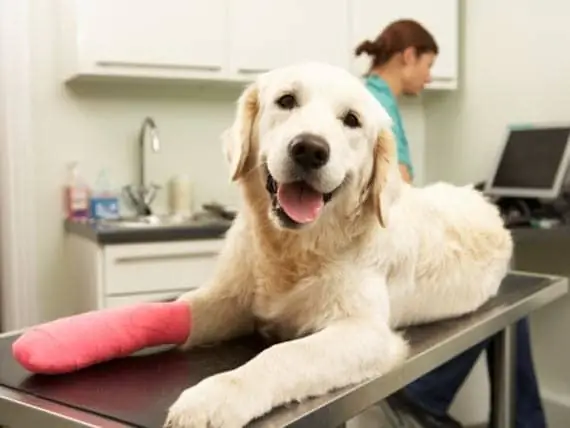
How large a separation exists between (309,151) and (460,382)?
5.31 ft

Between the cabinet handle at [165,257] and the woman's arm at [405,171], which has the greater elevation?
the woman's arm at [405,171]

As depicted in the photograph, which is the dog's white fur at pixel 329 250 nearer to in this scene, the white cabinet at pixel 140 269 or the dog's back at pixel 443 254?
the dog's back at pixel 443 254

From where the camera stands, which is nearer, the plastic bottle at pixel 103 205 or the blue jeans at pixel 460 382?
the blue jeans at pixel 460 382

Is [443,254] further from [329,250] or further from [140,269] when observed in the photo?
[140,269]

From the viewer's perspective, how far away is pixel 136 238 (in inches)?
98.7

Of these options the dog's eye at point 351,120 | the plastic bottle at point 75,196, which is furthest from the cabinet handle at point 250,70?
the dog's eye at point 351,120

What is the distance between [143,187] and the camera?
119 inches

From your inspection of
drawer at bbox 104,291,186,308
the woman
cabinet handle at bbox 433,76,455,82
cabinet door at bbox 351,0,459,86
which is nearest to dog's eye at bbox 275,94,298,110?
the woman

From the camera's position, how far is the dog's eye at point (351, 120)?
122 centimetres

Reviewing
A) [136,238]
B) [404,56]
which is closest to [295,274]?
[136,238]

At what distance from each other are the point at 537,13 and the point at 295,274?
7.44 feet

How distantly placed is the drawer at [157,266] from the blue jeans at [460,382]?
80 cm

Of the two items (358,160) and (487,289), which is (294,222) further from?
(487,289)

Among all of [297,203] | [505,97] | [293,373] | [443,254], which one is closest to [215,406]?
[293,373]
